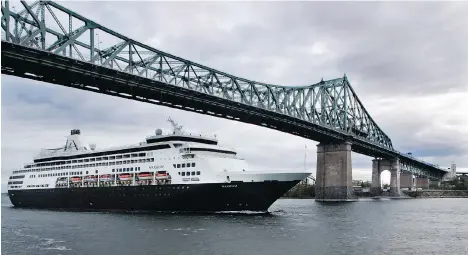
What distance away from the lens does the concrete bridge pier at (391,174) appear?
458 feet

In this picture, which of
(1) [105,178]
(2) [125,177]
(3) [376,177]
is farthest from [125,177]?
(3) [376,177]

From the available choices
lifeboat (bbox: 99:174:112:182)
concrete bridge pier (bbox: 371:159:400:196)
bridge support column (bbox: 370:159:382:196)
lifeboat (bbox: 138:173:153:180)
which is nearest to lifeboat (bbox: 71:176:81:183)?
lifeboat (bbox: 99:174:112:182)

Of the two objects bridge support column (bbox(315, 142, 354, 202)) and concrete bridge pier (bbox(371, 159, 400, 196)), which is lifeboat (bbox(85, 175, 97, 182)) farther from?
concrete bridge pier (bbox(371, 159, 400, 196))

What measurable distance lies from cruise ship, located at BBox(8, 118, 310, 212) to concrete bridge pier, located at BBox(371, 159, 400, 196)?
9595 cm

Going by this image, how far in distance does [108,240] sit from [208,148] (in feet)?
78.8

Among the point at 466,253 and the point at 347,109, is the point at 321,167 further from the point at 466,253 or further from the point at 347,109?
the point at 466,253

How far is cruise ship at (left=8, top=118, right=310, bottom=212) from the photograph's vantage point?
5050cm

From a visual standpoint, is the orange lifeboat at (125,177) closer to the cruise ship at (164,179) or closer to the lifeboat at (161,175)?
the cruise ship at (164,179)

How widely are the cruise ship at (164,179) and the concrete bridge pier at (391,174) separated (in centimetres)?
9595

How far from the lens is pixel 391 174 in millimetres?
141125

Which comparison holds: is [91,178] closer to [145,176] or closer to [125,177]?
[125,177]

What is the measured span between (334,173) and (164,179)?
56894 mm

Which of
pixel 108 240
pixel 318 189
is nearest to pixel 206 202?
pixel 108 240

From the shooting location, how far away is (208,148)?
54844mm
